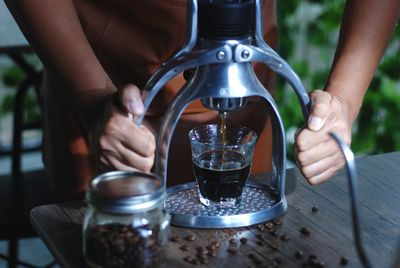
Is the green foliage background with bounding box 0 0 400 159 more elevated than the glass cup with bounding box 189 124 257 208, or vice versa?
the glass cup with bounding box 189 124 257 208

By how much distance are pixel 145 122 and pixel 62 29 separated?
0.26 m

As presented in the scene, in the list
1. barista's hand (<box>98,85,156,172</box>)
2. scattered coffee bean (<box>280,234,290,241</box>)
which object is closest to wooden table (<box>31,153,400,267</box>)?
scattered coffee bean (<box>280,234,290,241</box>)

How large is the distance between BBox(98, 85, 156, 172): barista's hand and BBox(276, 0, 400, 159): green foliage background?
6.13ft

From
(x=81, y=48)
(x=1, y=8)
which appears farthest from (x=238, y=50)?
(x=1, y=8)

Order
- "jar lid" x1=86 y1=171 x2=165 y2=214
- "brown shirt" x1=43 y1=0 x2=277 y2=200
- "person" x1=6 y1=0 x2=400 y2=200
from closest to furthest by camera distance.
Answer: "jar lid" x1=86 y1=171 x2=165 y2=214 → "person" x1=6 y1=0 x2=400 y2=200 → "brown shirt" x1=43 y1=0 x2=277 y2=200

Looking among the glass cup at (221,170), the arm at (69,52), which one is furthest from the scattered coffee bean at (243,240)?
the arm at (69,52)

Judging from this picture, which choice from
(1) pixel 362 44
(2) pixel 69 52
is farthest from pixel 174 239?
(1) pixel 362 44

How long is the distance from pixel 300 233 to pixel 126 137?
29 cm

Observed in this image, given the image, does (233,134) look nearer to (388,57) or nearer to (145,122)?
(145,122)

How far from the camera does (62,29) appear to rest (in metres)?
1.39

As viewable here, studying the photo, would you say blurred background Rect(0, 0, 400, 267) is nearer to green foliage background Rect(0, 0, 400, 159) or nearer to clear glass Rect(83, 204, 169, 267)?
green foliage background Rect(0, 0, 400, 159)

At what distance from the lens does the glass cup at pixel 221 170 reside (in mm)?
1270

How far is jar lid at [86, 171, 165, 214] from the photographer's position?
1.06 metres

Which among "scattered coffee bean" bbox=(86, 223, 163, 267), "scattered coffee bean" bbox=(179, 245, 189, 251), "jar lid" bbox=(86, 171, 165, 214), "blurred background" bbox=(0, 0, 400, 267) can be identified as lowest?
"blurred background" bbox=(0, 0, 400, 267)
